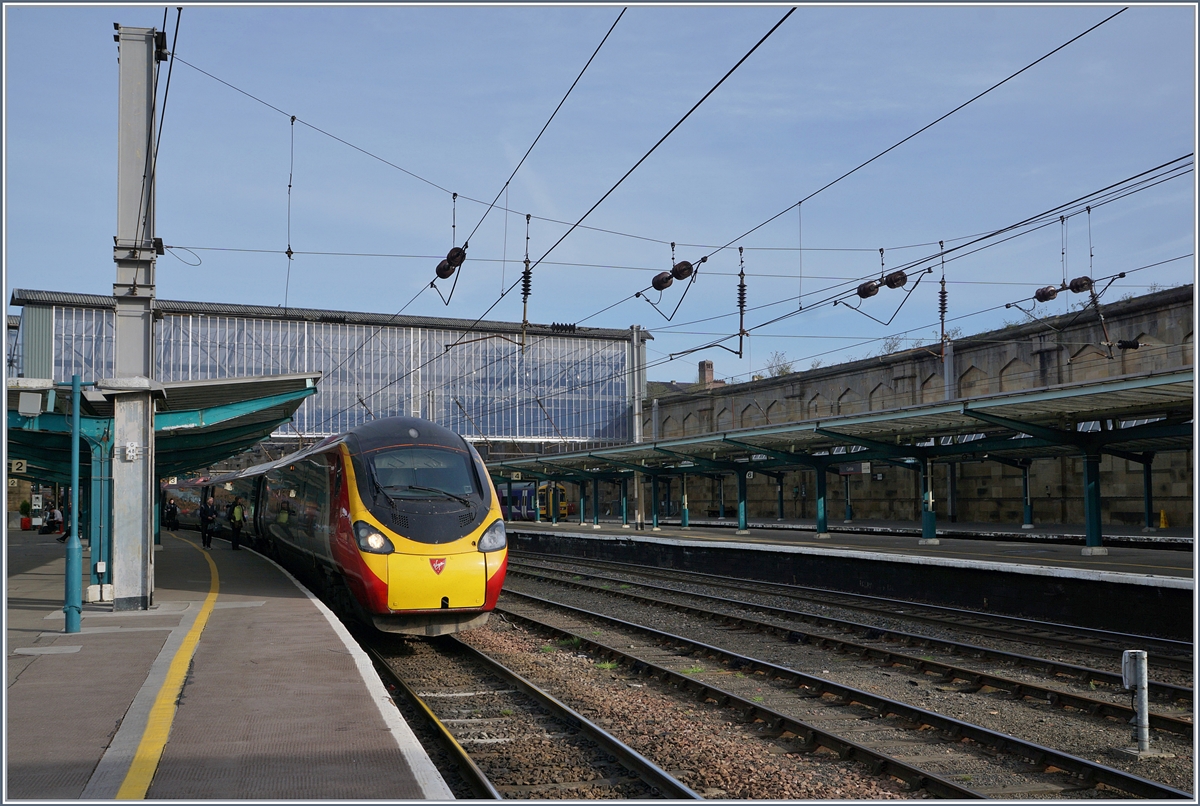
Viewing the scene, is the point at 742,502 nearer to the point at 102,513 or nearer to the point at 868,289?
the point at 868,289

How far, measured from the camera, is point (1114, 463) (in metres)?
33.6

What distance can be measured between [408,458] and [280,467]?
8.32 metres

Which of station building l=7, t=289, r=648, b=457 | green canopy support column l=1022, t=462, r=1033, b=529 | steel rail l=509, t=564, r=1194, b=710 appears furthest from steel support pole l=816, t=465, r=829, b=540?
station building l=7, t=289, r=648, b=457

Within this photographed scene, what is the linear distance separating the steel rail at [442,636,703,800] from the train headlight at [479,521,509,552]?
1449 mm

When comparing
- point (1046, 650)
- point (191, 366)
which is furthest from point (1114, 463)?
point (191, 366)

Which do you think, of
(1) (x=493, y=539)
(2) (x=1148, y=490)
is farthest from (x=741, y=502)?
(1) (x=493, y=539)

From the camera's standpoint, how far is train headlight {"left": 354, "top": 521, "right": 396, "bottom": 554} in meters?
11.6

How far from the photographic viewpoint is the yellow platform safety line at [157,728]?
5461 millimetres

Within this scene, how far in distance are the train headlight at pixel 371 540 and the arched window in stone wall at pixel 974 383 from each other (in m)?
33.6

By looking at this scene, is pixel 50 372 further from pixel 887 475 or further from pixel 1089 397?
pixel 1089 397

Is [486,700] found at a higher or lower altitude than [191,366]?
lower

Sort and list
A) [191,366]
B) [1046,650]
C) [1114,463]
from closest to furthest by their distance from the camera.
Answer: [1046,650]
[1114,463]
[191,366]

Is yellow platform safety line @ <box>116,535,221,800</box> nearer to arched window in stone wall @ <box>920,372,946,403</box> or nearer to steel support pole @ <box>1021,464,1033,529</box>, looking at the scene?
steel support pole @ <box>1021,464,1033,529</box>

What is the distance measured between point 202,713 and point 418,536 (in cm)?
460
